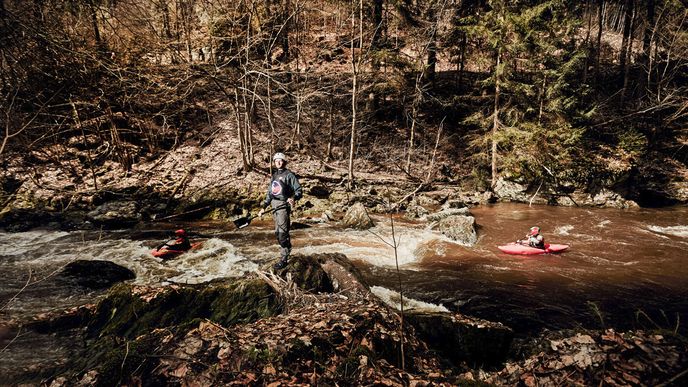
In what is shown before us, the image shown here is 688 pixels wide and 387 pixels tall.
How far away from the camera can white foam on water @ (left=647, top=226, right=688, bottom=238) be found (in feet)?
39.1

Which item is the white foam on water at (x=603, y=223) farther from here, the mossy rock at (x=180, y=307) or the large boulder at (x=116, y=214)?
the large boulder at (x=116, y=214)

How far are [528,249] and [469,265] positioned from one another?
7.19ft

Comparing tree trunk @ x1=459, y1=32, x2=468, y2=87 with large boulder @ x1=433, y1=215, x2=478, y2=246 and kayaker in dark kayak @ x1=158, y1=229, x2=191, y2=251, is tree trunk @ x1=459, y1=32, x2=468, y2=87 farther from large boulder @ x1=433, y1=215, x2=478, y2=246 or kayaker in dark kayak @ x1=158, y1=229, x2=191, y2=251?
kayaker in dark kayak @ x1=158, y1=229, x2=191, y2=251

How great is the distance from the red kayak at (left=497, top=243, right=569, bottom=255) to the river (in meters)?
0.18

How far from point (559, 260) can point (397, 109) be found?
15402 mm

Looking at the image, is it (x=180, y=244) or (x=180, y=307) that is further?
(x=180, y=244)

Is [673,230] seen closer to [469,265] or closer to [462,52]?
[469,265]

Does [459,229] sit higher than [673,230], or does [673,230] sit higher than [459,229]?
[459,229]

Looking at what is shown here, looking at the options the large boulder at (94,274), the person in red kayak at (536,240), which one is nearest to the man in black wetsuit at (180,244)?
the large boulder at (94,274)

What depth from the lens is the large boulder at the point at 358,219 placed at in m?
12.4

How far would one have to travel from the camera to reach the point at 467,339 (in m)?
4.66

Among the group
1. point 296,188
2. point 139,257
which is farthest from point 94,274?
point 296,188

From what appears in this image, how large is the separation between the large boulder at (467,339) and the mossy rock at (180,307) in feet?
7.61

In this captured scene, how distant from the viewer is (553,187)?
1756cm
